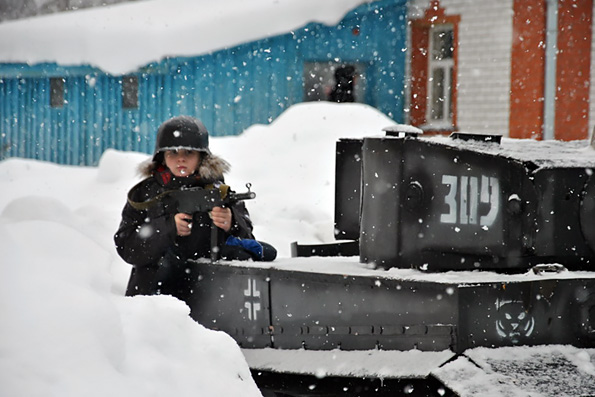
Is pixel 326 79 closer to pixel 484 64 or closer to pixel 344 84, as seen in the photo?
pixel 344 84

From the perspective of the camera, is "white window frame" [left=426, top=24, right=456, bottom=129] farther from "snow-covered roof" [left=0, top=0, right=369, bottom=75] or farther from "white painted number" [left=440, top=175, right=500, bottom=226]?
"white painted number" [left=440, top=175, right=500, bottom=226]

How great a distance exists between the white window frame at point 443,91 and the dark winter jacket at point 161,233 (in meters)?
9.56

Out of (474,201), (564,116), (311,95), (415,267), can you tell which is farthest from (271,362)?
(311,95)

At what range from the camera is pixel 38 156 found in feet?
50.7

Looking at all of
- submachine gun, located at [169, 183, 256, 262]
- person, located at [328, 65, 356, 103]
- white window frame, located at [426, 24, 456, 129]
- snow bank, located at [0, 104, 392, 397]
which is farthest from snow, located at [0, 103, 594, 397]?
white window frame, located at [426, 24, 456, 129]

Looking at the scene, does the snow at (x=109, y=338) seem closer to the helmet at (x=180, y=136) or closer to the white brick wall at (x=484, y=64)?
the helmet at (x=180, y=136)

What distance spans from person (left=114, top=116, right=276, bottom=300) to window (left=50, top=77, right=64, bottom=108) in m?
10.9

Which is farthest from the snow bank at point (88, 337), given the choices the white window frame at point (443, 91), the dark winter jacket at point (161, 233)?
the white window frame at point (443, 91)

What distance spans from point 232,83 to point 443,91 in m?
3.30

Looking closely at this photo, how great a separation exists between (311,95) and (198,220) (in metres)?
9.88

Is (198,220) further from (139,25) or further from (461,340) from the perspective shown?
(139,25)

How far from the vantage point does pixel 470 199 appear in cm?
375

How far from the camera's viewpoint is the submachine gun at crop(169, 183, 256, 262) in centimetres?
444

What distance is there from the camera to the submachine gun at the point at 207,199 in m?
4.44
